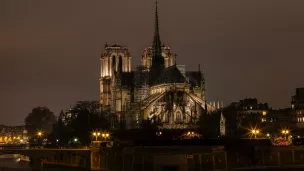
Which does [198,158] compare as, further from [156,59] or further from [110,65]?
[110,65]

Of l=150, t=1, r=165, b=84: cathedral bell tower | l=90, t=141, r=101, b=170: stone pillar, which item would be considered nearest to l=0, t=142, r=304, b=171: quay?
l=90, t=141, r=101, b=170: stone pillar

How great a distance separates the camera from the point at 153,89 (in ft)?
536

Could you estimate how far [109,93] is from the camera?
184 meters

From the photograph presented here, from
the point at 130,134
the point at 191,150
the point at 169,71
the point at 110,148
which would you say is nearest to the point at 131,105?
the point at 169,71

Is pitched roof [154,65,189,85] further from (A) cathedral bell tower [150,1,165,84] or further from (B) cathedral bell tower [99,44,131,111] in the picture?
(B) cathedral bell tower [99,44,131,111]

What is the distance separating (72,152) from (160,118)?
5821cm

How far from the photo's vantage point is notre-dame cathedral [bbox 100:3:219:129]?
483ft

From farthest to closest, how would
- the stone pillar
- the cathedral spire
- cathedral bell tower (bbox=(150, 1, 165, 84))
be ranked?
1. the cathedral spire
2. cathedral bell tower (bbox=(150, 1, 165, 84))
3. the stone pillar

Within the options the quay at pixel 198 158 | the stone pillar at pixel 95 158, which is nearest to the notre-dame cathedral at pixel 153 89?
the stone pillar at pixel 95 158

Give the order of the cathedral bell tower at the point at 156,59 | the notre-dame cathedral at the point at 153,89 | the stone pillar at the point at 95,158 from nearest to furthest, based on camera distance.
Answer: the stone pillar at the point at 95,158
the notre-dame cathedral at the point at 153,89
the cathedral bell tower at the point at 156,59

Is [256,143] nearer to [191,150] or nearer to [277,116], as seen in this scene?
[191,150]

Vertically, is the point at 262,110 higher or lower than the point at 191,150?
higher

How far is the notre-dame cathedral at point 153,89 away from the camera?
147 m

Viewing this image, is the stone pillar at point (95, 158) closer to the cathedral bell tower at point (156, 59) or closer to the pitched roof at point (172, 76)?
the pitched roof at point (172, 76)
